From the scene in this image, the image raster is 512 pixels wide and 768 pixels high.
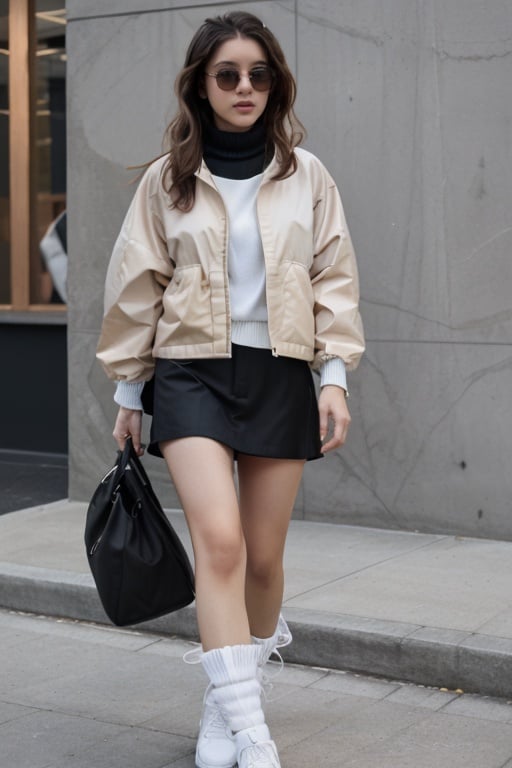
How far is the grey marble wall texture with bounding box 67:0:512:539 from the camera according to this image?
6285mm

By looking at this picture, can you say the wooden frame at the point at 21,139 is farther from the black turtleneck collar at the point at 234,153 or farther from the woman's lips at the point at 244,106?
the woman's lips at the point at 244,106

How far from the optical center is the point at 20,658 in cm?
504

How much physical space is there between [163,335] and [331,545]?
9.71 ft

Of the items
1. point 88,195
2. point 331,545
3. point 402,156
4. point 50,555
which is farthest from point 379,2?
point 50,555

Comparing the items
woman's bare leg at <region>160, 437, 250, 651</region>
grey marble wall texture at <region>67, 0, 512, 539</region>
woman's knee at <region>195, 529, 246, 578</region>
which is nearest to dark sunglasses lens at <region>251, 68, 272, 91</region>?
woman's bare leg at <region>160, 437, 250, 651</region>

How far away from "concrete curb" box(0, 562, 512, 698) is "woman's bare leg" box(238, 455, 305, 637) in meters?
1.01

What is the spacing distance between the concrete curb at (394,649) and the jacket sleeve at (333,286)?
138 cm

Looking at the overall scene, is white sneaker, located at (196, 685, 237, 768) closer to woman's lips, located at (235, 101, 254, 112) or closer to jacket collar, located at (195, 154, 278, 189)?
jacket collar, located at (195, 154, 278, 189)

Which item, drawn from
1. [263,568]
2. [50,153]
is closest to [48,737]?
[263,568]

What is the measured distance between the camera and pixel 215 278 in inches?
138

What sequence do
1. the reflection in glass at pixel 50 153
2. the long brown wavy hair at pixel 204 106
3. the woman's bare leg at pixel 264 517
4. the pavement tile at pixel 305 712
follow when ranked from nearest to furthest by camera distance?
the long brown wavy hair at pixel 204 106
the woman's bare leg at pixel 264 517
the pavement tile at pixel 305 712
the reflection in glass at pixel 50 153

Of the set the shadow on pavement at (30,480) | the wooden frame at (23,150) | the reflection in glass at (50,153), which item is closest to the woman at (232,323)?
the shadow on pavement at (30,480)

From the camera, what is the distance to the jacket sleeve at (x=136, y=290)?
142 inches

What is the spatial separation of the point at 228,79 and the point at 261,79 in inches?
3.8
